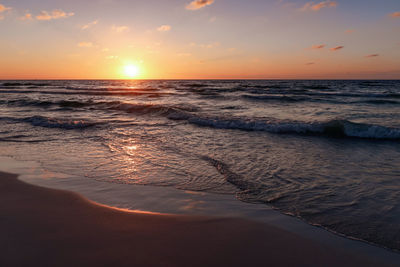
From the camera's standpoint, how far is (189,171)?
490 cm

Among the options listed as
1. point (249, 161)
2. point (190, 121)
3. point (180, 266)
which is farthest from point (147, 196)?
point (190, 121)

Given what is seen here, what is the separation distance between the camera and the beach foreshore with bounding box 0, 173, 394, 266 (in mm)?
2312

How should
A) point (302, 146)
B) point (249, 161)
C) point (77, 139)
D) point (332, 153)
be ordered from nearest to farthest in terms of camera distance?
1. point (249, 161)
2. point (332, 153)
3. point (302, 146)
4. point (77, 139)

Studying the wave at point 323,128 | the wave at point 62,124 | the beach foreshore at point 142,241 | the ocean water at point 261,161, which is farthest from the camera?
the wave at point 62,124

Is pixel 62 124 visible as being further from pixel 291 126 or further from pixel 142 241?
pixel 142 241

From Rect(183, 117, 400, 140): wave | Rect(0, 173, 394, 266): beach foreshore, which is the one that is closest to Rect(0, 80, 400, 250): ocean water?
Rect(183, 117, 400, 140): wave

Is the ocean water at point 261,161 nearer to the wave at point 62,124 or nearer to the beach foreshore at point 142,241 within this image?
the wave at point 62,124

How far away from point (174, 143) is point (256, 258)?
5246mm

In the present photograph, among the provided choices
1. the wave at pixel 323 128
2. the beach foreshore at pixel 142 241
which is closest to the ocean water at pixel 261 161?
the wave at pixel 323 128

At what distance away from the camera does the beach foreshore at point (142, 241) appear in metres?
2.31

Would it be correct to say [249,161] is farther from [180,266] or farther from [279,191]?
[180,266]

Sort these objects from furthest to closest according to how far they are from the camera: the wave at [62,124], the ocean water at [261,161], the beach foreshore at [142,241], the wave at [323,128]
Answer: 1. the wave at [62,124]
2. the wave at [323,128]
3. the ocean water at [261,161]
4. the beach foreshore at [142,241]

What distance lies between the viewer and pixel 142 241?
8.51 ft

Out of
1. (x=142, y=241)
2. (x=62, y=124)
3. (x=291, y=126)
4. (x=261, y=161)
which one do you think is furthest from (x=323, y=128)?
(x=62, y=124)
